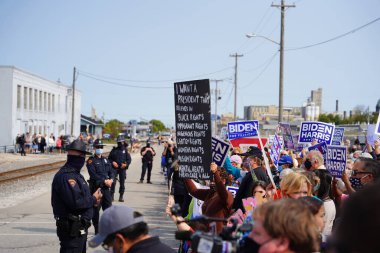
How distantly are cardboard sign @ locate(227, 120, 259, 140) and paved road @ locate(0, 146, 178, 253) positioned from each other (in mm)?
2641

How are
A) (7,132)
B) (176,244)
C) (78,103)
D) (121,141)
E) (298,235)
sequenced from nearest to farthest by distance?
(298,235)
(176,244)
(121,141)
(7,132)
(78,103)

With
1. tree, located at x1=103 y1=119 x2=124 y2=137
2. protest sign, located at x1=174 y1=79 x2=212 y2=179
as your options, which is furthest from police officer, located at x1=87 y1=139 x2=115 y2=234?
tree, located at x1=103 y1=119 x2=124 y2=137

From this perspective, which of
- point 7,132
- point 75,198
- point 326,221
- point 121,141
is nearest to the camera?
point 326,221

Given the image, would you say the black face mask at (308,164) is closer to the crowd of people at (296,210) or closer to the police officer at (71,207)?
the crowd of people at (296,210)

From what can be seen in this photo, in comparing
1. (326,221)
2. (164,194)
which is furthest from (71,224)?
(164,194)

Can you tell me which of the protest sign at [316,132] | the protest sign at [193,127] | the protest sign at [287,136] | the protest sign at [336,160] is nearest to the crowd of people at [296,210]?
the protest sign at [193,127]

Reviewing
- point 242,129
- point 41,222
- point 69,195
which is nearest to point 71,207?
point 69,195

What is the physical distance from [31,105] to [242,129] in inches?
1913

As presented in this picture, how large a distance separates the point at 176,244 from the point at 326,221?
464 cm

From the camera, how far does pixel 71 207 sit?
638 cm

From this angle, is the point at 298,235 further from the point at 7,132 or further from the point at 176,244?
the point at 7,132

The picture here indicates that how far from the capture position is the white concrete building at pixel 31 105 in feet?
163

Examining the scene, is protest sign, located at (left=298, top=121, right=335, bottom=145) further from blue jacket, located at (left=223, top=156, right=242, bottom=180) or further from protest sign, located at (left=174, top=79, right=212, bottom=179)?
protest sign, located at (left=174, top=79, right=212, bottom=179)

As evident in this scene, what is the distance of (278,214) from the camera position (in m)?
2.73
